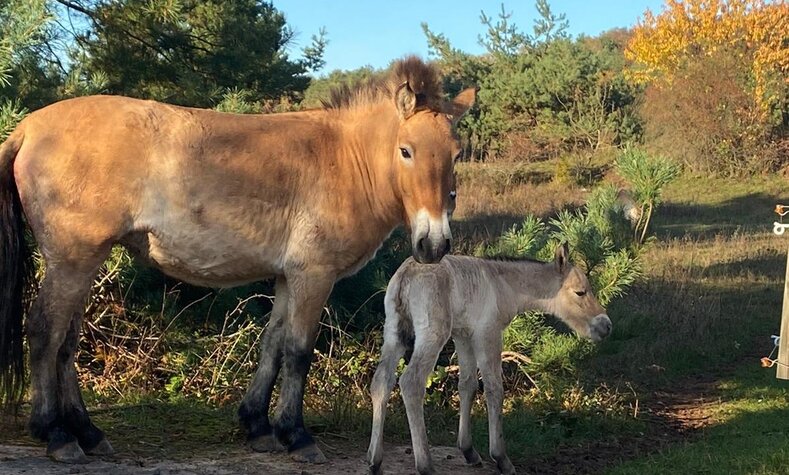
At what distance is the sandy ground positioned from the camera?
4.61 m

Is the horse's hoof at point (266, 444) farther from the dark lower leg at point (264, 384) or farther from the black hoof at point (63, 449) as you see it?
the black hoof at point (63, 449)

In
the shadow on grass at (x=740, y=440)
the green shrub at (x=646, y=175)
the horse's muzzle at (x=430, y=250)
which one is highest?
the green shrub at (x=646, y=175)

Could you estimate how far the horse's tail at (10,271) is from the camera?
4.90 metres

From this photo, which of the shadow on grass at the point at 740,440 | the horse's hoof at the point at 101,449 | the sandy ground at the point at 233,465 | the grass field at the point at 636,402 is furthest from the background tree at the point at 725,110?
the horse's hoof at the point at 101,449

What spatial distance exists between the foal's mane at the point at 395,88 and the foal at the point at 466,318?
44.1 inches

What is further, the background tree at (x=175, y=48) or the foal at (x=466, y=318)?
the background tree at (x=175, y=48)

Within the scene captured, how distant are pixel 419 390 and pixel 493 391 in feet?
2.15

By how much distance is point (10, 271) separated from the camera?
493 cm

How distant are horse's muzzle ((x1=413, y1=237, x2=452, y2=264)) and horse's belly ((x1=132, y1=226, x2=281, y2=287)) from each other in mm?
974

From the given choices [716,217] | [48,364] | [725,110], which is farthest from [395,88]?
[725,110]

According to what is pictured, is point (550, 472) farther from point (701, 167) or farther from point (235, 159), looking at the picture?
point (701, 167)

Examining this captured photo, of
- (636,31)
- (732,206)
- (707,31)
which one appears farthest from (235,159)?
(636,31)

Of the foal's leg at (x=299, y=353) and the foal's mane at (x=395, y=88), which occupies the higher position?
the foal's mane at (x=395, y=88)

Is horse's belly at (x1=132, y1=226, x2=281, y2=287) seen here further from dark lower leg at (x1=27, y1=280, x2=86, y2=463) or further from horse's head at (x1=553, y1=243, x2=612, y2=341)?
horse's head at (x1=553, y1=243, x2=612, y2=341)
